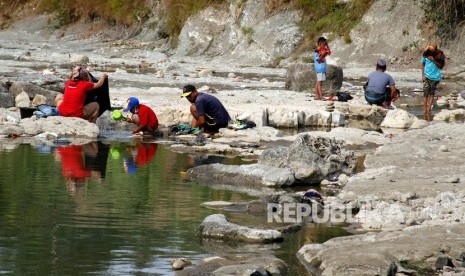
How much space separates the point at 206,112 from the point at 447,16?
17443 millimetres

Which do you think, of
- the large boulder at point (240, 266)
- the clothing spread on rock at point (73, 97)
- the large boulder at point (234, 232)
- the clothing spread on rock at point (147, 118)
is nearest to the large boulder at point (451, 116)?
the clothing spread on rock at point (147, 118)

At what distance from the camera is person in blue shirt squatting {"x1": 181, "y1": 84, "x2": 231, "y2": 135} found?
18188mm

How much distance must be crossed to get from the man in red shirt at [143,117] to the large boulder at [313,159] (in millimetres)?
4701

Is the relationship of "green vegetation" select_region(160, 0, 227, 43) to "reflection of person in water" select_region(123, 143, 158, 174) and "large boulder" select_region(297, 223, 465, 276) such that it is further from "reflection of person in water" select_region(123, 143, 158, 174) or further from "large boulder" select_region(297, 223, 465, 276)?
"large boulder" select_region(297, 223, 465, 276)

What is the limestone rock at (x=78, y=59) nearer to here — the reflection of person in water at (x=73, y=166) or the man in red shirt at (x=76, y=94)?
the man in red shirt at (x=76, y=94)

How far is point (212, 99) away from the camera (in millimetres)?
18406

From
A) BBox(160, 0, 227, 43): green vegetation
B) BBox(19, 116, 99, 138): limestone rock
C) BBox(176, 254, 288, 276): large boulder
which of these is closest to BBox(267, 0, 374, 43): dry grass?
BBox(160, 0, 227, 43): green vegetation

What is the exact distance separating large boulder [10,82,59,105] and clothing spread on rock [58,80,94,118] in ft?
7.82

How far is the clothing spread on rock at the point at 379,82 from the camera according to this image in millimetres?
22188

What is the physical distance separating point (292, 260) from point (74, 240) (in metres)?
1.90

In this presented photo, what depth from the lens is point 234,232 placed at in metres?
→ 9.74

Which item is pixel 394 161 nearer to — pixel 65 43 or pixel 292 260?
pixel 292 260

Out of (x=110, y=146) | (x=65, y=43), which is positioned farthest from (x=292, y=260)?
(x=65, y=43)

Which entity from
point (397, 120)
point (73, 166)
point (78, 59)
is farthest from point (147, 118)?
point (78, 59)
